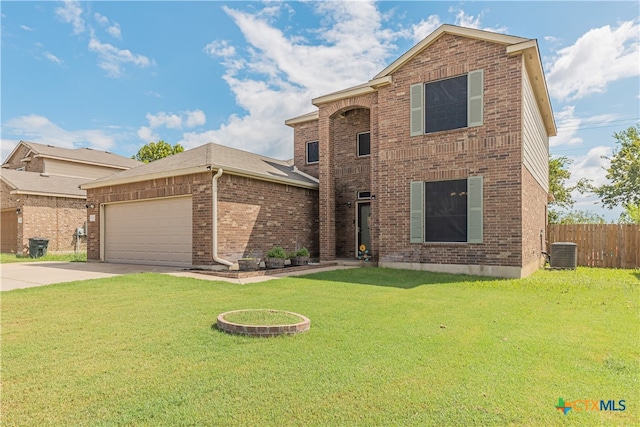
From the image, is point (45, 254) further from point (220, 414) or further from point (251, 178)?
point (220, 414)

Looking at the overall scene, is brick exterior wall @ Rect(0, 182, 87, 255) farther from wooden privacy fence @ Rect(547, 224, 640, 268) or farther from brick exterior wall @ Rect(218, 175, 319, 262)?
wooden privacy fence @ Rect(547, 224, 640, 268)

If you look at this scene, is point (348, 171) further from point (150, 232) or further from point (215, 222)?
point (150, 232)

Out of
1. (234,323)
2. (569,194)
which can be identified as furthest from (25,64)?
(569,194)

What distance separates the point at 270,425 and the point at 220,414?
37 centimetres

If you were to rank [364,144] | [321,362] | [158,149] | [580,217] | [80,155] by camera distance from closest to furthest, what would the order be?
1. [321,362]
2. [364,144]
3. [580,217]
4. [80,155]
5. [158,149]

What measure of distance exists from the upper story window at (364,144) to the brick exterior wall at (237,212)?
2.54 metres

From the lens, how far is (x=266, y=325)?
4.08m

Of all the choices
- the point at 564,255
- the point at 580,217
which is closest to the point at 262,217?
the point at 564,255

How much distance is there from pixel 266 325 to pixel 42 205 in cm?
1977

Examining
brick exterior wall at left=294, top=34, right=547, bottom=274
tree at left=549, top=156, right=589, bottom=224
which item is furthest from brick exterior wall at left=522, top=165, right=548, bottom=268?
tree at left=549, top=156, right=589, bottom=224

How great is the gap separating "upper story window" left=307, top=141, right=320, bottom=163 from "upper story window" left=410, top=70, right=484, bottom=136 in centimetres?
594

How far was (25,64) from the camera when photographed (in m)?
12.9

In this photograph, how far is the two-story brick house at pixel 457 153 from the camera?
9133mm

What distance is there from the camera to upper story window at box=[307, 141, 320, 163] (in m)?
15.7
